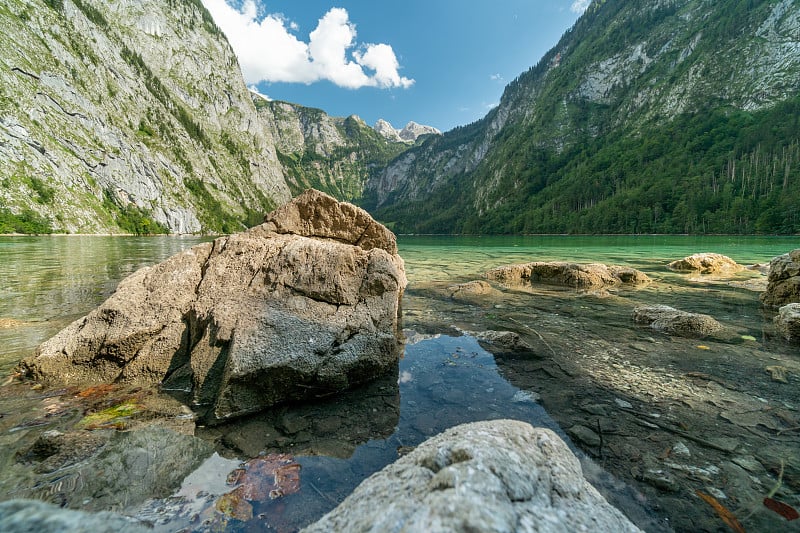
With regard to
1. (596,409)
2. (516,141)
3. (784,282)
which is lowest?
(596,409)

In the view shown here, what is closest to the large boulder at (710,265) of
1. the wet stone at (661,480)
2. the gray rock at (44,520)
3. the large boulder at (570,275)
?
the large boulder at (570,275)

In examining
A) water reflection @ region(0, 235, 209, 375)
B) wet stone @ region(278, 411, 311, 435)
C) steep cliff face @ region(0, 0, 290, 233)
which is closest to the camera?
wet stone @ region(278, 411, 311, 435)

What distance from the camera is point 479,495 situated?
149cm

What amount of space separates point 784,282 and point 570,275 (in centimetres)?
552

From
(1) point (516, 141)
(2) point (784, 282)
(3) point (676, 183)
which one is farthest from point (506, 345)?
(1) point (516, 141)

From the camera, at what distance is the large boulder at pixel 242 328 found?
4316 millimetres

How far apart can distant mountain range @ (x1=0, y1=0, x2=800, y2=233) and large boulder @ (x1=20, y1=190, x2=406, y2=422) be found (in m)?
95.4

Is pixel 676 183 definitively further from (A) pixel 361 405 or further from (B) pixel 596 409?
(A) pixel 361 405

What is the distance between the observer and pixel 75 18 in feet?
357

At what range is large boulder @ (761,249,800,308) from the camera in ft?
27.5

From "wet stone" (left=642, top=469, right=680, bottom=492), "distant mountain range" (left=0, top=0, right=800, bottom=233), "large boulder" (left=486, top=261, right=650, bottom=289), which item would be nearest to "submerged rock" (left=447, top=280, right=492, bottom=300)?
"large boulder" (left=486, top=261, right=650, bottom=289)

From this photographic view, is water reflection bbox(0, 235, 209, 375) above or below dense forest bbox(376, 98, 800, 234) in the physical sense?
below

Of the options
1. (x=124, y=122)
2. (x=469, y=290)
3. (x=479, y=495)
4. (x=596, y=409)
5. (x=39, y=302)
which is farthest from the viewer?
Answer: (x=124, y=122)

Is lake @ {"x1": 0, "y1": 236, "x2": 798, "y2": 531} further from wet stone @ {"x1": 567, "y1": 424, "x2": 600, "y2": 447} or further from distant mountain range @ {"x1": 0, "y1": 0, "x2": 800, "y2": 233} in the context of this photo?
distant mountain range @ {"x1": 0, "y1": 0, "x2": 800, "y2": 233}
